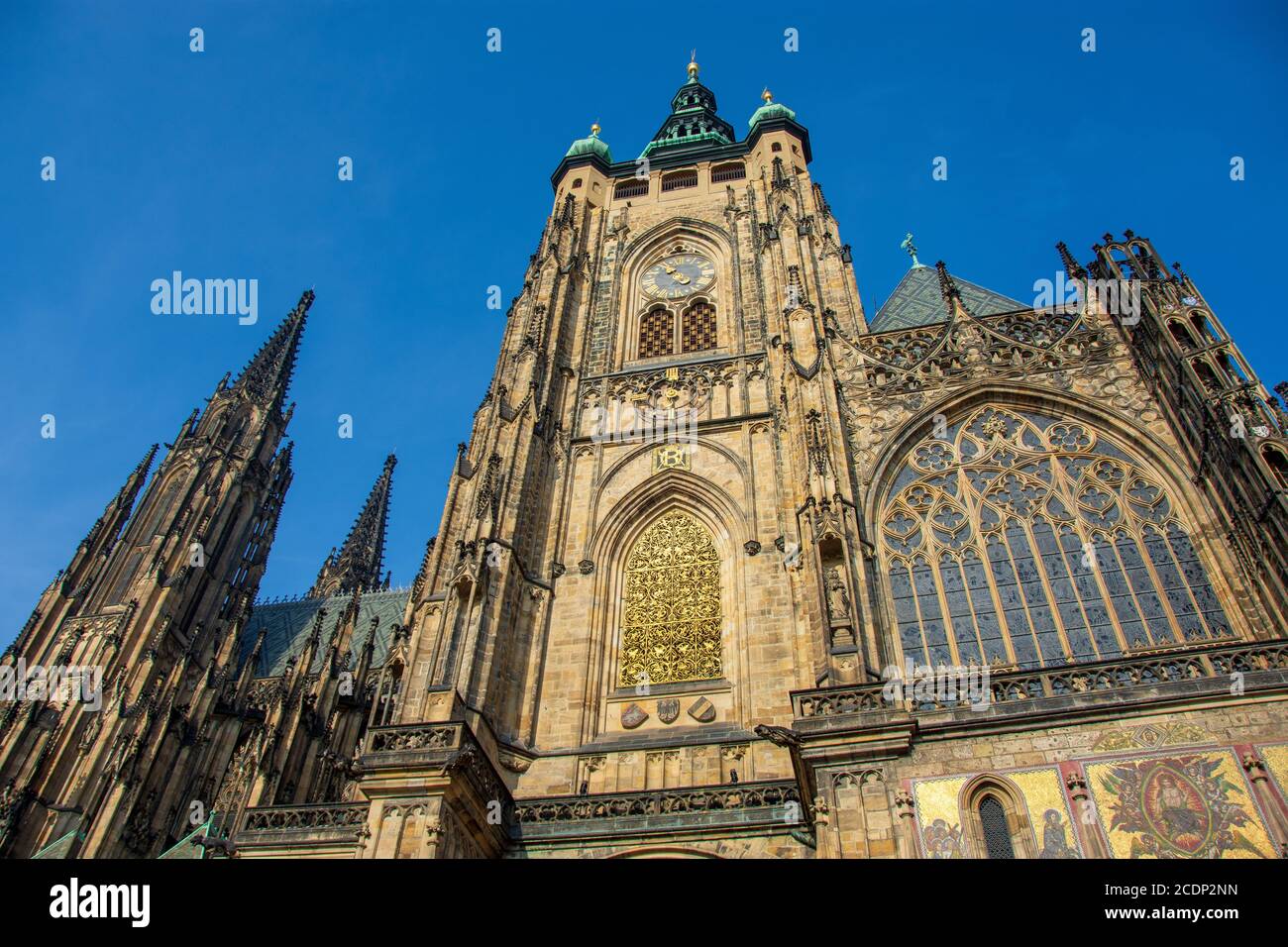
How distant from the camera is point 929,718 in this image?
11.7 meters

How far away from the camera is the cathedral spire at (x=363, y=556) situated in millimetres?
48406

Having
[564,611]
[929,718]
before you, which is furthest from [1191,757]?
[564,611]

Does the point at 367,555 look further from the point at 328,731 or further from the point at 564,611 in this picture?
the point at 564,611

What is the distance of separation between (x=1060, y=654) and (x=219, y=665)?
24.5 metres

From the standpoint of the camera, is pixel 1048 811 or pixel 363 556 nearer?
pixel 1048 811

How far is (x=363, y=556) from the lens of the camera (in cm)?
5044

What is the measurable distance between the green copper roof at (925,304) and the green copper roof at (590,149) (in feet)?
35.7

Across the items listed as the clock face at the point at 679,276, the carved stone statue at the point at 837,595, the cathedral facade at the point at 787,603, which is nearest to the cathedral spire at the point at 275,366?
the cathedral facade at the point at 787,603

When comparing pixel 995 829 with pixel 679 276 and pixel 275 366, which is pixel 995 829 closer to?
pixel 679 276

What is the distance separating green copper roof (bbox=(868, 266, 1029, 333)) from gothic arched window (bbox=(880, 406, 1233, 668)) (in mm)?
4294

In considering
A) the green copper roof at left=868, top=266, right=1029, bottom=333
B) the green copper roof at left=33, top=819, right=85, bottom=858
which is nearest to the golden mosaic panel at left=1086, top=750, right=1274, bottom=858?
the green copper roof at left=868, top=266, right=1029, bottom=333

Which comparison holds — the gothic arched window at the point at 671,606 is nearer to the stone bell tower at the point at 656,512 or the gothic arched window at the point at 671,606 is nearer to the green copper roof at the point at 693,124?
the stone bell tower at the point at 656,512

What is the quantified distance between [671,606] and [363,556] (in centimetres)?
3627

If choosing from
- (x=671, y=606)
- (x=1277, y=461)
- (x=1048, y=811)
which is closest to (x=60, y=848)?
(x=671, y=606)
